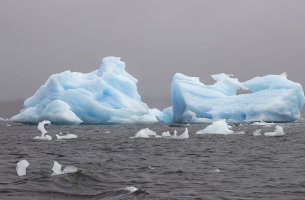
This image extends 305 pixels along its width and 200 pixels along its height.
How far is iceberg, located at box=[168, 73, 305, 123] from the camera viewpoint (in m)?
51.8

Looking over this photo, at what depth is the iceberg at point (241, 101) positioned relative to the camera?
51816mm

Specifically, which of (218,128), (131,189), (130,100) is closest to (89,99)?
(130,100)

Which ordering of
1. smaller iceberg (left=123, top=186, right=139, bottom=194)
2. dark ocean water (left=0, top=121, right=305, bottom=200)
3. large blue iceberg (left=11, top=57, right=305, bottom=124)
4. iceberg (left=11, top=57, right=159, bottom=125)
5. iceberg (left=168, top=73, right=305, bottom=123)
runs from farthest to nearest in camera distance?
1. iceberg (left=168, top=73, right=305, bottom=123)
2. large blue iceberg (left=11, top=57, right=305, bottom=124)
3. iceberg (left=11, top=57, right=159, bottom=125)
4. smaller iceberg (left=123, top=186, right=139, bottom=194)
5. dark ocean water (left=0, top=121, right=305, bottom=200)

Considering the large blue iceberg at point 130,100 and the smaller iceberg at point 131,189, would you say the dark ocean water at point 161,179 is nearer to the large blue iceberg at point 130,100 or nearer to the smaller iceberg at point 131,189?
the smaller iceberg at point 131,189

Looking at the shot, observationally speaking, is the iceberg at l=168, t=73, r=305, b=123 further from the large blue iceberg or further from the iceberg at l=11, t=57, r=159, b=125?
the iceberg at l=11, t=57, r=159, b=125

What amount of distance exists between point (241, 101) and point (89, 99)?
1840 cm

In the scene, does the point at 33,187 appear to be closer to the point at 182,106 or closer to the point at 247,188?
the point at 247,188

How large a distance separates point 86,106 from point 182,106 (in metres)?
13.0

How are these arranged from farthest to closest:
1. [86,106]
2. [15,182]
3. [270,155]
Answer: [86,106], [270,155], [15,182]

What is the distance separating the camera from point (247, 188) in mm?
10672

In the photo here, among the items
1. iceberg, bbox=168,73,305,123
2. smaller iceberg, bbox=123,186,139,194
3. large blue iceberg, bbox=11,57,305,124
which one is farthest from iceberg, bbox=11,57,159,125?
smaller iceberg, bbox=123,186,139,194

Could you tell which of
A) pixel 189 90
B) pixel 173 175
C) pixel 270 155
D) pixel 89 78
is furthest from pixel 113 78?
pixel 173 175

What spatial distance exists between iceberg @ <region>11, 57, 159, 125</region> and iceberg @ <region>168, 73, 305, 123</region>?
5.49 m

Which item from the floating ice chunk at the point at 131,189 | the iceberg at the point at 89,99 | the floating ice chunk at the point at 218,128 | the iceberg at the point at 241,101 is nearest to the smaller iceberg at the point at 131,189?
the floating ice chunk at the point at 131,189
